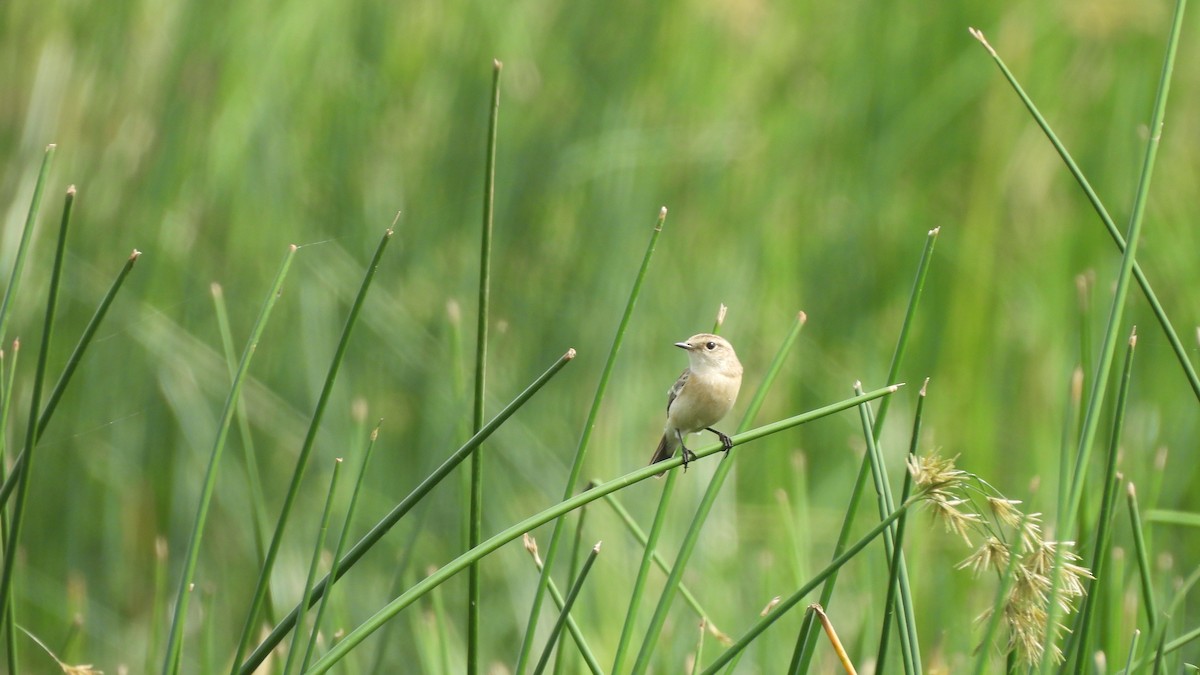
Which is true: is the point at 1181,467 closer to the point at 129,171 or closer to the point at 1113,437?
the point at 1113,437

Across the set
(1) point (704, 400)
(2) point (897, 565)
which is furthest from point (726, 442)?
(2) point (897, 565)

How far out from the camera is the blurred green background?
3.93 metres

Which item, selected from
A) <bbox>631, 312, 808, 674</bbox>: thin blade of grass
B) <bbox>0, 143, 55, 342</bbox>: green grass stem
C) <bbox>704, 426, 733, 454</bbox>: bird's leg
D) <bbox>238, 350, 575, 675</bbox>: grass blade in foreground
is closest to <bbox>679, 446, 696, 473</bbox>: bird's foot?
<bbox>704, 426, 733, 454</bbox>: bird's leg

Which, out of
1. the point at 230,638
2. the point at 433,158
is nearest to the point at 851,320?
the point at 433,158

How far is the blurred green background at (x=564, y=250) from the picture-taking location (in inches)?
155

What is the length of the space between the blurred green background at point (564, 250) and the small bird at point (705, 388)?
924mm

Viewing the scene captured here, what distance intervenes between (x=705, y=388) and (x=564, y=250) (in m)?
1.74

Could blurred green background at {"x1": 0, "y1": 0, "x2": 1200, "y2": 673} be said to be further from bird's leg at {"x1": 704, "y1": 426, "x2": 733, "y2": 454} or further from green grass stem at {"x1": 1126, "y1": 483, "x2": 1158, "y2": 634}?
green grass stem at {"x1": 1126, "y1": 483, "x2": 1158, "y2": 634}

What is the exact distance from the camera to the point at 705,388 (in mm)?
2701

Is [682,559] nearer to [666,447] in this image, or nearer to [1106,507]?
[1106,507]

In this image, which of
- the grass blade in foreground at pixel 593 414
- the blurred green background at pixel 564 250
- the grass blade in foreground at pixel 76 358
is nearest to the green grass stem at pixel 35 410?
the grass blade in foreground at pixel 76 358

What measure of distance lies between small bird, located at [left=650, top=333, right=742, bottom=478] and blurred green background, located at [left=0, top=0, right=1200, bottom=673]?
36.4 inches

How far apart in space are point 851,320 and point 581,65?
4.72ft

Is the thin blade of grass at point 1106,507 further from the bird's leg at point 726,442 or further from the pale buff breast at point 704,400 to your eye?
the pale buff breast at point 704,400
